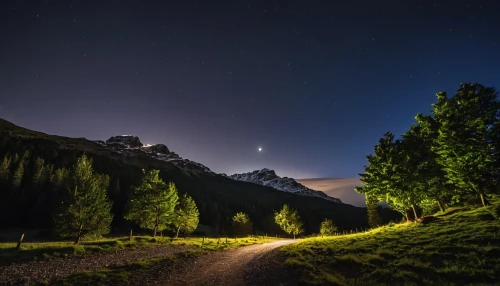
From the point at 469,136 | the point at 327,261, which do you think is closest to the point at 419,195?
the point at 469,136

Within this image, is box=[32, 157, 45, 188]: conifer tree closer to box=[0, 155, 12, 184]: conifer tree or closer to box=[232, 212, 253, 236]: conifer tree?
box=[0, 155, 12, 184]: conifer tree

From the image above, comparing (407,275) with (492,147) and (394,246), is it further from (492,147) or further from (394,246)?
(492,147)

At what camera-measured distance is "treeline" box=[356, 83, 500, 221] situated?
1262 inches

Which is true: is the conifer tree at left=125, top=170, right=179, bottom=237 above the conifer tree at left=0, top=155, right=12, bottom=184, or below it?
below

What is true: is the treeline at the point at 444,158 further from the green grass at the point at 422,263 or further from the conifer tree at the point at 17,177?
the conifer tree at the point at 17,177

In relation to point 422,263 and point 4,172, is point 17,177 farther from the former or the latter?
point 422,263

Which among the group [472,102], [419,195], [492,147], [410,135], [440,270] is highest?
[472,102]

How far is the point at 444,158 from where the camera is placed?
3409cm

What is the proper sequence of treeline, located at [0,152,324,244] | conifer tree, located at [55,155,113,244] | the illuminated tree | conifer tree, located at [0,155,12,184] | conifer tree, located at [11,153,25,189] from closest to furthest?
the illuminated tree → conifer tree, located at [55,155,113,244] → treeline, located at [0,152,324,244] → conifer tree, located at [0,155,12,184] → conifer tree, located at [11,153,25,189]

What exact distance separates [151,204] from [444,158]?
51.4 meters

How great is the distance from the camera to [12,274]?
52.1ft

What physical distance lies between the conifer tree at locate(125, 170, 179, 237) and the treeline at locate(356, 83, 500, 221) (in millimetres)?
38812

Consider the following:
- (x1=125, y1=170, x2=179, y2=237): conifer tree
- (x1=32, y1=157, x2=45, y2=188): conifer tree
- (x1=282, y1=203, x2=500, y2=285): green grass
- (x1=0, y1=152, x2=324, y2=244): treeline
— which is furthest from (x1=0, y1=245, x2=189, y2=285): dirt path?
(x1=32, y1=157, x2=45, y2=188): conifer tree

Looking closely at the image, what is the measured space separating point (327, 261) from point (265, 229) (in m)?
126
